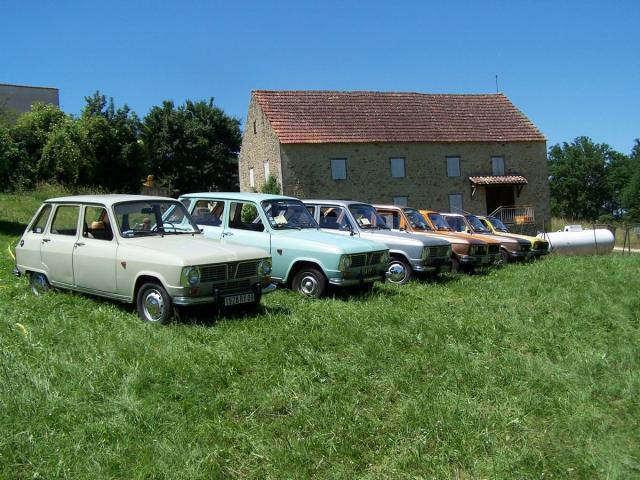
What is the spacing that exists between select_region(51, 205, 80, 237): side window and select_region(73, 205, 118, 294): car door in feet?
0.71

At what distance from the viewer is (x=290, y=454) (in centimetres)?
411

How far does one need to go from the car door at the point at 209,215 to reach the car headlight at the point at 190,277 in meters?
3.20

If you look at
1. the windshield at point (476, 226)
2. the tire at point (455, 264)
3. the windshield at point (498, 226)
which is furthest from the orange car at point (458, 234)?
the windshield at point (498, 226)

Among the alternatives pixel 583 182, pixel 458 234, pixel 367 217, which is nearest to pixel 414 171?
pixel 458 234

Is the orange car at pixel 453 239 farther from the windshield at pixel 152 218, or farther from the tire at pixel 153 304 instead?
the tire at pixel 153 304

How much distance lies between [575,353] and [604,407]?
1525 millimetres

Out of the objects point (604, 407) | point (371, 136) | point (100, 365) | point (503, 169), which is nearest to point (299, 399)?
point (100, 365)

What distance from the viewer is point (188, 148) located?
152 ft

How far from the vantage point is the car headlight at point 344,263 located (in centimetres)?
928

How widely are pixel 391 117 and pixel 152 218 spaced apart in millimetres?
28596

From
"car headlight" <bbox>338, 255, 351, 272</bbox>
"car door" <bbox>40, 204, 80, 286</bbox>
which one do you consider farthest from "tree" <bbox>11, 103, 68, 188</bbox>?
"car headlight" <bbox>338, 255, 351, 272</bbox>

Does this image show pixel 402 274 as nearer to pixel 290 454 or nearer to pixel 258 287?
pixel 258 287

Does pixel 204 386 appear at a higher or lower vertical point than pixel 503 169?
lower

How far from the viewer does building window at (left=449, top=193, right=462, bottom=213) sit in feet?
117
